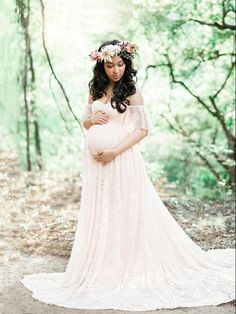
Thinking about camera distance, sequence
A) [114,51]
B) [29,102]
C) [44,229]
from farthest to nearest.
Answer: [29,102] < [44,229] < [114,51]

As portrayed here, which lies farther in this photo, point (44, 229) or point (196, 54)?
point (196, 54)

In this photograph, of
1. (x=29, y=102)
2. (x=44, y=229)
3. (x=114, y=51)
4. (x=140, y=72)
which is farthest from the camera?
(x=29, y=102)

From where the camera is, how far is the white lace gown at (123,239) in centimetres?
289

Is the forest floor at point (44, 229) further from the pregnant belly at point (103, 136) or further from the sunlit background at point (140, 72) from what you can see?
the pregnant belly at point (103, 136)

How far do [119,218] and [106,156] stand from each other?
368mm

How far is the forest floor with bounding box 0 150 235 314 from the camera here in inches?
112

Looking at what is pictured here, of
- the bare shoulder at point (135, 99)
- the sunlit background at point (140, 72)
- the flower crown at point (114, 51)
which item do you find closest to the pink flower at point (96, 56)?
the flower crown at point (114, 51)

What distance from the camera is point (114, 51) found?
2.89 meters

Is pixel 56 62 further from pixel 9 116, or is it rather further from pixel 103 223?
A: pixel 103 223

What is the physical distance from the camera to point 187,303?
8.98 ft

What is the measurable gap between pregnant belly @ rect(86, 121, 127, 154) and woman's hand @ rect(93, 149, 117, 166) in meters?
0.02

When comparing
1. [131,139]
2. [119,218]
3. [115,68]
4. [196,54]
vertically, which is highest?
[196,54]

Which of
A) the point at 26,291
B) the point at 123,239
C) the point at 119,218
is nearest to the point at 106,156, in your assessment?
the point at 119,218

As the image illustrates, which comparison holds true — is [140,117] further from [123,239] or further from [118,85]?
[123,239]
